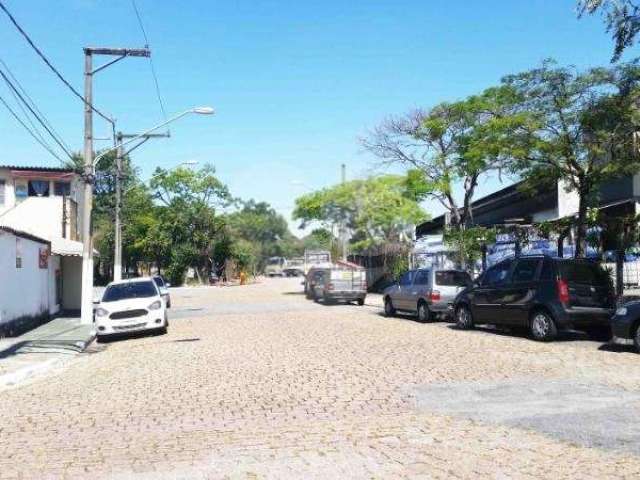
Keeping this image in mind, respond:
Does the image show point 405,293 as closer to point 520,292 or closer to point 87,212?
point 520,292

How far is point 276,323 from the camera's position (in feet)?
73.8

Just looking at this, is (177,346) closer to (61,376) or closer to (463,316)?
(61,376)

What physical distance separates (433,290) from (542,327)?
20.1 ft

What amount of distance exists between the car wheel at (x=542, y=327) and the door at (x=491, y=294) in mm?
1369

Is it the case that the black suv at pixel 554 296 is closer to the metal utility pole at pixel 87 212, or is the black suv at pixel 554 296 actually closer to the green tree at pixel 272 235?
the metal utility pole at pixel 87 212

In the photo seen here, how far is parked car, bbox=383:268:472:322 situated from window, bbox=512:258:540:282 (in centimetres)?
419

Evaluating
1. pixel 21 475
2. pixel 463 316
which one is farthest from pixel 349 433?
pixel 463 316

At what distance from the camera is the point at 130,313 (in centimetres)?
1928

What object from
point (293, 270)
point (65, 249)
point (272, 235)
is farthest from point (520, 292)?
point (272, 235)

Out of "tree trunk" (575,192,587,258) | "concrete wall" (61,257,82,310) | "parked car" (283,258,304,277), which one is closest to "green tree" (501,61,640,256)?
"tree trunk" (575,192,587,258)

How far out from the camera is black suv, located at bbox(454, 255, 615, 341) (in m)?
15.3

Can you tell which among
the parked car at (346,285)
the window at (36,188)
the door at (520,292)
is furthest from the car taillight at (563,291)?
the window at (36,188)

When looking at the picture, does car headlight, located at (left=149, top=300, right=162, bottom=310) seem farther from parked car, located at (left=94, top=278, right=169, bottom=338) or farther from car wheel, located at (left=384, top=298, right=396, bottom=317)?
car wheel, located at (left=384, top=298, right=396, bottom=317)

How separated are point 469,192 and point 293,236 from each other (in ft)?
399
